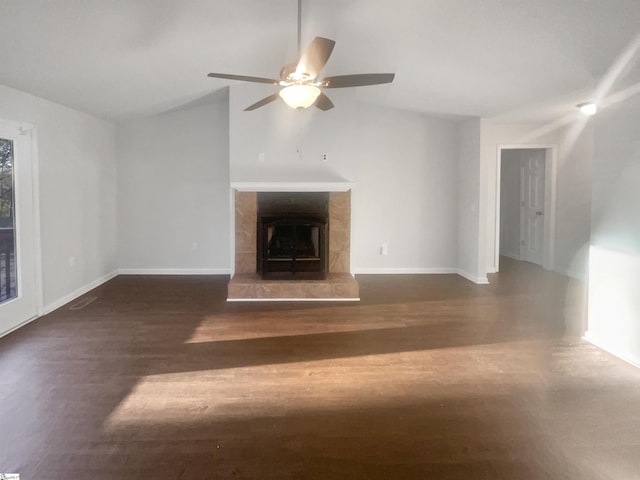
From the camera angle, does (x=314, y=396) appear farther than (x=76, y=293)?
No

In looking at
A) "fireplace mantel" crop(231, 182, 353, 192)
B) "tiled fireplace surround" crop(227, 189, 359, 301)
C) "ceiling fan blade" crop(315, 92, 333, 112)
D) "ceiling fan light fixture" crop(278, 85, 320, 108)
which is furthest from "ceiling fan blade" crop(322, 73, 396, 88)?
"tiled fireplace surround" crop(227, 189, 359, 301)

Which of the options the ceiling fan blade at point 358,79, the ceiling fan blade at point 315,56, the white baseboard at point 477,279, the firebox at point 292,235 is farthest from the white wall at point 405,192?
the ceiling fan blade at point 315,56

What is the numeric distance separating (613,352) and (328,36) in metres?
3.47

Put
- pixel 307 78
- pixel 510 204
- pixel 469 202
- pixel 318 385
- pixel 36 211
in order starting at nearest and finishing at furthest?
→ pixel 318 385, pixel 307 78, pixel 36 211, pixel 469 202, pixel 510 204

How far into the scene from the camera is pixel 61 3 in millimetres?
2553

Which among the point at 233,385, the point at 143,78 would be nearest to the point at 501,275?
the point at 233,385

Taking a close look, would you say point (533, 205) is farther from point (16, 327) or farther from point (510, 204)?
point (16, 327)

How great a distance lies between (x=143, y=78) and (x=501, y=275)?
534cm

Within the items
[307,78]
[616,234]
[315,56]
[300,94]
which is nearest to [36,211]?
[300,94]

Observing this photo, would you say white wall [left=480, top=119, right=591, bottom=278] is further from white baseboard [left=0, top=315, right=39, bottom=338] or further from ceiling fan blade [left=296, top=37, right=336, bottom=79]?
white baseboard [left=0, top=315, right=39, bottom=338]

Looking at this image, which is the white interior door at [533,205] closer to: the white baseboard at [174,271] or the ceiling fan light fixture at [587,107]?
the ceiling fan light fixture at [587,107]

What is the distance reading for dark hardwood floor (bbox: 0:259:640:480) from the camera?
197cm

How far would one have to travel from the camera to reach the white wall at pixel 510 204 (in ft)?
25.0

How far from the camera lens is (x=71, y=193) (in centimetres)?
487
